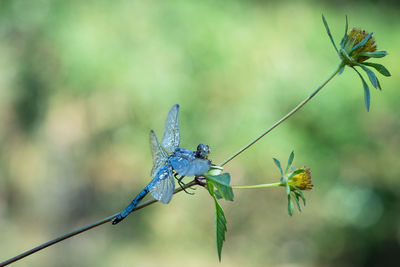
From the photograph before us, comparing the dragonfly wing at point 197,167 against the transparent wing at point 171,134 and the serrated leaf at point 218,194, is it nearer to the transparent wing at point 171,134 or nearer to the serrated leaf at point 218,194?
the serrated leaf at point 218,194

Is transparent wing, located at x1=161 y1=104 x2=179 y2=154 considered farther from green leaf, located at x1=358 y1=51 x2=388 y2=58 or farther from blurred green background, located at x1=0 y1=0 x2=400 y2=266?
blurred green background, located at x1=0 y1=0 x2=400 y2=266

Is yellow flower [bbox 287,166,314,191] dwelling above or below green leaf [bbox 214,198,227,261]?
above

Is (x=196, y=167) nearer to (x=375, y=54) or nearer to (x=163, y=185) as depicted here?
(x=163, y=185)

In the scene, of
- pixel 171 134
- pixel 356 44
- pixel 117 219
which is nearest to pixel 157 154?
pixel 171 134

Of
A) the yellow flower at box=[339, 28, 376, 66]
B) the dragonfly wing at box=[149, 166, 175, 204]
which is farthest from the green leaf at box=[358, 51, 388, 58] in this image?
the dragonfly wing at box=[149, 166, 175, 204]

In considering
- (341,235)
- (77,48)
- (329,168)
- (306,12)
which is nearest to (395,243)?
(341,235)

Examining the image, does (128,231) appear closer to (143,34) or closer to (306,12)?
(143,34)

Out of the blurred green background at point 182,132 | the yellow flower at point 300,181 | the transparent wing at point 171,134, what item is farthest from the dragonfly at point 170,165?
the blurred green background at point 182,132
